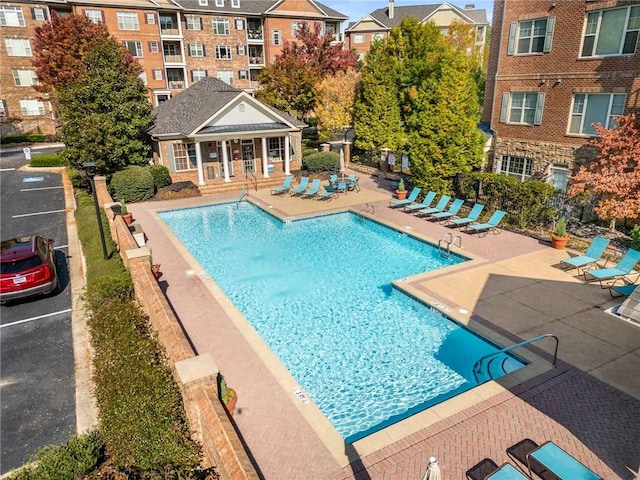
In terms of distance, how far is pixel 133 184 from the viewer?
2605 centimetres

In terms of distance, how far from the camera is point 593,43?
20.5 m

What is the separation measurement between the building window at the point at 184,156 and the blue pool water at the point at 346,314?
318 inches

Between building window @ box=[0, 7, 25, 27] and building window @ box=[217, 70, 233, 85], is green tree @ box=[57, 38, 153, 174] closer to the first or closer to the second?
building window @ box=[217, 70, 233, 85]

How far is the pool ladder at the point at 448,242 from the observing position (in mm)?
18016

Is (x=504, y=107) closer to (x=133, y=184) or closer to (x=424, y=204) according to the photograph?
(x=424, y=204)

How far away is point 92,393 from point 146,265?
14.9ft

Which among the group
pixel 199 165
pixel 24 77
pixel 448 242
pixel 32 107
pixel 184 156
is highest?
pixel 24 77

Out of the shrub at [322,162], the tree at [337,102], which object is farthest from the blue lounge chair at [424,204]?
the tree at [337,102]

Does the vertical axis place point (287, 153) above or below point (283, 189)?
above

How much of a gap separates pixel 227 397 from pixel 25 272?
8.83m

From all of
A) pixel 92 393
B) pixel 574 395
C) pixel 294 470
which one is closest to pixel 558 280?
pixel 574 395

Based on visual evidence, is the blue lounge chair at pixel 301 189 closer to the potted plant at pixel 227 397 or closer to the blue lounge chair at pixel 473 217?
the blue lounge chair at pixel 473 217

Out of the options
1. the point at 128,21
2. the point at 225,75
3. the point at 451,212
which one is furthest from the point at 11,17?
the point at 451,212

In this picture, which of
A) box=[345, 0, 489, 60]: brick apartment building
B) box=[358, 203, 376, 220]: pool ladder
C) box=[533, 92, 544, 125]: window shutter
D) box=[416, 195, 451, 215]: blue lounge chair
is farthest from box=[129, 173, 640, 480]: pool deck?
box=[345, 0, 489, 60]: brick apartment building
